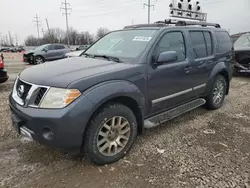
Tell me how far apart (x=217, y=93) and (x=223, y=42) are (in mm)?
1133

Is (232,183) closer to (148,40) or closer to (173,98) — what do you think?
(173,98)

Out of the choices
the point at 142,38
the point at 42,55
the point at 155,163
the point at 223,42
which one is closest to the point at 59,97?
the point at 155,163

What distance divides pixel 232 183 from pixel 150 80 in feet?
5.27

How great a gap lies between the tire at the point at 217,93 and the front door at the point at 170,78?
2.83ft

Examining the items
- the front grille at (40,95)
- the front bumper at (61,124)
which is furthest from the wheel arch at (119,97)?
the front grille at (40,95)

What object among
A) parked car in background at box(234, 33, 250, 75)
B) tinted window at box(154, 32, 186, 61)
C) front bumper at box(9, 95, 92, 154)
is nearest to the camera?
front bumper at box(9, 95, 92, 154)

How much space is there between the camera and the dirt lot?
97.8 inches

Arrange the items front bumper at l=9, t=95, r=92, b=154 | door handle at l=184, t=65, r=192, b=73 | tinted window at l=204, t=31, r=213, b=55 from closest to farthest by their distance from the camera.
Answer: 1. front bumper at l=9, t=95, r=92, b=154
2. door handle at l=184, t=65, r=192, b=73
3. tinted window at l=204, t=31, r=213, b=55

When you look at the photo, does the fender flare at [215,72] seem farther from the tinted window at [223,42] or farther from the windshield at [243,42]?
the windshield at [243,42]

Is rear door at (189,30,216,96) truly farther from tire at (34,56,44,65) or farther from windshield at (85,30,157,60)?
tire at (34,56,44,65)

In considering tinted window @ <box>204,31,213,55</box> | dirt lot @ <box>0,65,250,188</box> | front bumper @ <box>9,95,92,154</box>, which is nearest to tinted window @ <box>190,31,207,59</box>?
tinted window @ <box>204,31,213,55</box>

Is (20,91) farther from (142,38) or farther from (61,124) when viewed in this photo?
(142,38)

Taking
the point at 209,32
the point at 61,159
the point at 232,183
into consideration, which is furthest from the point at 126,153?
the point at 209,32

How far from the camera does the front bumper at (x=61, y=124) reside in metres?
2.33
